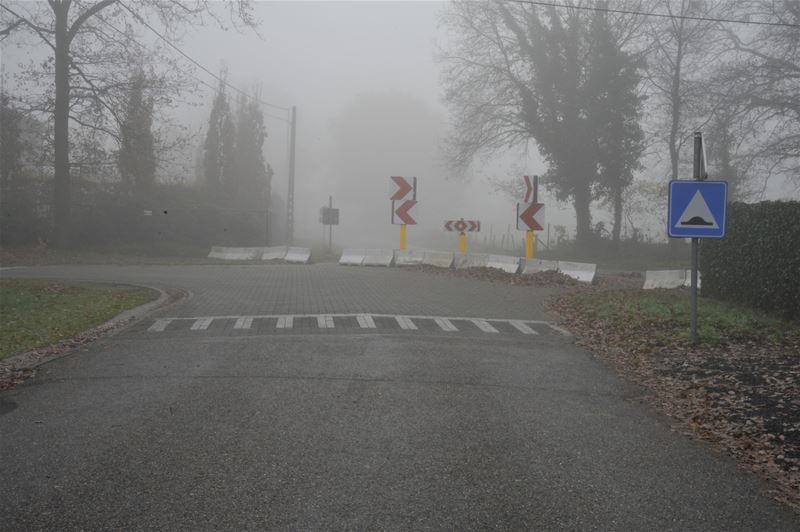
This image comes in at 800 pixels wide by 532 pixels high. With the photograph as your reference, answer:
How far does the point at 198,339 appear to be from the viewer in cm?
1088

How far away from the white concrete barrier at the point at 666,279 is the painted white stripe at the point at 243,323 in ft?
41.4

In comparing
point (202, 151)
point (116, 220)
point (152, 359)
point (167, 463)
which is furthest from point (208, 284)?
point (202, 151)

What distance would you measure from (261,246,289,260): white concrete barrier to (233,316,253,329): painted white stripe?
18026mm

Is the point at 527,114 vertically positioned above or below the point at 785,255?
above

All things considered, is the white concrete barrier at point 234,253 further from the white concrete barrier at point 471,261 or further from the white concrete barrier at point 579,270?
the white concrete barrier at point 579,270

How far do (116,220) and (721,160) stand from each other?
25981 mm

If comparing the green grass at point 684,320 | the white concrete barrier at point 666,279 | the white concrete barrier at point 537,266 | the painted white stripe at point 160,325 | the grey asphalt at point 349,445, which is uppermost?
the white concrete barrier at point 537,266

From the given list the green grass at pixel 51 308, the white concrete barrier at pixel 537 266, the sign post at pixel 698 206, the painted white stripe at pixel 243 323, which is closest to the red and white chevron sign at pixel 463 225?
the white concrete barrier at pixel 537 266

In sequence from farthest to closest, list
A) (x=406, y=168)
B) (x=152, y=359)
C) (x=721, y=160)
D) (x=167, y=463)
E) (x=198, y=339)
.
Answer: (x=406, y=168) → (x=721, y=160) → (x=198, y=339) → (x=152, y=359) → (x=167, y=463)

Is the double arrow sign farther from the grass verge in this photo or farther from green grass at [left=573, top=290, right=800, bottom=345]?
the grass verge

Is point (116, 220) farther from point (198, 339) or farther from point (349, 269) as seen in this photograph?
point (198, 339)

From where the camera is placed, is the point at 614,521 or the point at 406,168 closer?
the point at 614,521

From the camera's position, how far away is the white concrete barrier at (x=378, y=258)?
86.9ft

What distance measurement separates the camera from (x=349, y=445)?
5.88m
